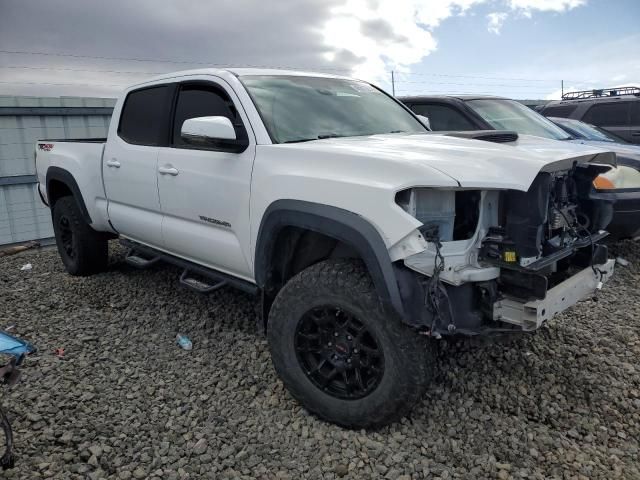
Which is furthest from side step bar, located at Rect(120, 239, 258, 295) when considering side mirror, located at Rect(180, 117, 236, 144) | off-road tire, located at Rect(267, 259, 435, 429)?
side mirror, located at Rect(180, 117, 236, 144)

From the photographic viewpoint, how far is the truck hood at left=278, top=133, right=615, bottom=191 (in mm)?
2365

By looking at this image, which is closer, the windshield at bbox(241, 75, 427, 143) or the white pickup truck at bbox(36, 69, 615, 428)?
the white pickup truck at bbox(36, 69, 615, 428)

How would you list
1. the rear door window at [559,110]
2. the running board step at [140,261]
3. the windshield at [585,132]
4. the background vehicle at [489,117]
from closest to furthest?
the running board step at [140,261]
the background vehicle at [489,117]
the windshield at [585,132]
the rear door window at [559,110]

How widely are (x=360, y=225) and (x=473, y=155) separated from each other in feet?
2.14

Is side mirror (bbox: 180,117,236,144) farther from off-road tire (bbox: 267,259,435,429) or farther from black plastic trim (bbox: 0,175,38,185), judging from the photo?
black plastic trim (bbox: 0,175,38,185)

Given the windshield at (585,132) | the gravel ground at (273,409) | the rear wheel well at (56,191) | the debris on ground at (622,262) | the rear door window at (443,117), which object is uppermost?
the rear door window at (443,117)

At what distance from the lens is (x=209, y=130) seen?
307cm

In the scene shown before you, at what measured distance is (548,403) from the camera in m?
3.04

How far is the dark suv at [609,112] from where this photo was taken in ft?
33.1

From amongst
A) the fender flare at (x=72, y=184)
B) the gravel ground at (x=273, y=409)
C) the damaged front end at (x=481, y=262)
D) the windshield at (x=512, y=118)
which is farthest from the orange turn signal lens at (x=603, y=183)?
the fender flare at (x=72, y=184)

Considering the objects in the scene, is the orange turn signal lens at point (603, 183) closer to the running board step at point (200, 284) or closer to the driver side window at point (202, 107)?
the driver side window at point (202, 107)

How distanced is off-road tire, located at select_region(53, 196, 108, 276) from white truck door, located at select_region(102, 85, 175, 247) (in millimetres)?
768

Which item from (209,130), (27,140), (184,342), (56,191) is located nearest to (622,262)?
(184,342)

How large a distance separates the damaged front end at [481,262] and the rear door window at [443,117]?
3.92 metres
